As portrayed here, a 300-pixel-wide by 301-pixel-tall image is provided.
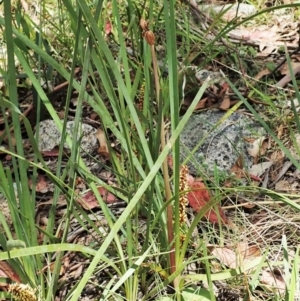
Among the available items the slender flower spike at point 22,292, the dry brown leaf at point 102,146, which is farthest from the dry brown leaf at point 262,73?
the slender flower spike at point 22,292

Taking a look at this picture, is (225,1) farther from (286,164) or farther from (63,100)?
(286,164)

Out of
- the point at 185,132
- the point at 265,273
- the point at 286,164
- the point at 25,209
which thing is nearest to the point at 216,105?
the point at 185,132

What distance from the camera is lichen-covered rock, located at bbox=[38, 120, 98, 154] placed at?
1761 mm

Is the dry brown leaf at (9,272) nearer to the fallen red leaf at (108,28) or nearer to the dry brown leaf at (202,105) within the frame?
the dry brown leaf at (202,105)

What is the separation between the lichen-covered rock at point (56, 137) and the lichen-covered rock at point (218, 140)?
287mm

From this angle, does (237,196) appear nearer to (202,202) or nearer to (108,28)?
(202,202)

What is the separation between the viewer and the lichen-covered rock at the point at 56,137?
1761 millimetres

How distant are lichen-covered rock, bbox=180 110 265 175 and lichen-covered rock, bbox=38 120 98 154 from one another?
11.3 inches

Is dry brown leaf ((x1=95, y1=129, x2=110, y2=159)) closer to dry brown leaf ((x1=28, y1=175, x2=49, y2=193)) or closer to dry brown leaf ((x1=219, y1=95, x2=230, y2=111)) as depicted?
dry brown leaf ((x1=28, y1=175, x2=49, y2=193))

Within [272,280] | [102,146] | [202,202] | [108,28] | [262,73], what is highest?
[108,28]

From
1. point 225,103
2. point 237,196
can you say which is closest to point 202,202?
point 237,196

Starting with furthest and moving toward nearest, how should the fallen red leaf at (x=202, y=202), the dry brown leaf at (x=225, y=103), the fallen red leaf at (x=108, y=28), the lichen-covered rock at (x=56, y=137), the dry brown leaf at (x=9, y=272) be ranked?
the fallen red leaf at (x=108, y=28), the dry brown leaf at (x=225, y=103), the lichen-covered rock at (x=56, y=137), the fallen red leaf at (x=202, y=202), the dry brown leaf at (x=9, y=272)

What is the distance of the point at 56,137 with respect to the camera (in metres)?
1.83

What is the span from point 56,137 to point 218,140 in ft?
1.73
